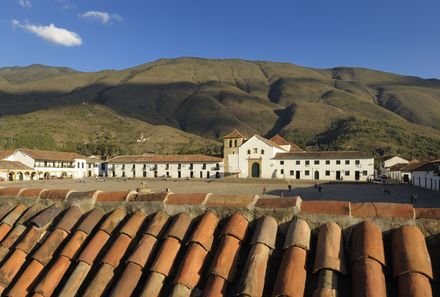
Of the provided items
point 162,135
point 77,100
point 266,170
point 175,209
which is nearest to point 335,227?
point 175,209

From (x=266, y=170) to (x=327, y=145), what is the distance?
167 feet

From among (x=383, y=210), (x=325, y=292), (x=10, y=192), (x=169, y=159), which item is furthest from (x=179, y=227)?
(x=169, y=159)

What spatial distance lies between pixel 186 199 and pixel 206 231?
54cm

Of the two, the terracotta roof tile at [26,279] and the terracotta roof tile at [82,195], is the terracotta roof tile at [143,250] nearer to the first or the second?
the terracotta roof tile at [26,279]

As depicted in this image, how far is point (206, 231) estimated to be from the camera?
126 inches

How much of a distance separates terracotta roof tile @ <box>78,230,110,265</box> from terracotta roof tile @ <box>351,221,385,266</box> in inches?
80.3

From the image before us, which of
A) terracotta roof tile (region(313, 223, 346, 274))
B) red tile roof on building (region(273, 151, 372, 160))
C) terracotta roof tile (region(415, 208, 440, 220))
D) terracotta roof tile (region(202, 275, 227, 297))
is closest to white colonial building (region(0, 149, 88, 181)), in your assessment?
red tile roof on building (region(273, 151, 372, 160))

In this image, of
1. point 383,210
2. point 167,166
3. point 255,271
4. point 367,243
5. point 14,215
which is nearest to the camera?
point 255,271

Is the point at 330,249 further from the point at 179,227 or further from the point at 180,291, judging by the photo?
the point at 179,227

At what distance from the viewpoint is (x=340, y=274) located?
8.48ft

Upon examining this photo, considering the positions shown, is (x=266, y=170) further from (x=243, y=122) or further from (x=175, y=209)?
(x=243, y=122)

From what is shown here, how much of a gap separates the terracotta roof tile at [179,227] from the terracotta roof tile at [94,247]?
1.97 feet

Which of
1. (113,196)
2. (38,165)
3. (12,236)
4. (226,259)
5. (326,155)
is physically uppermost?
(113,196)

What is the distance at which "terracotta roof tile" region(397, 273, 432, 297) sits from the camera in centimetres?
232
